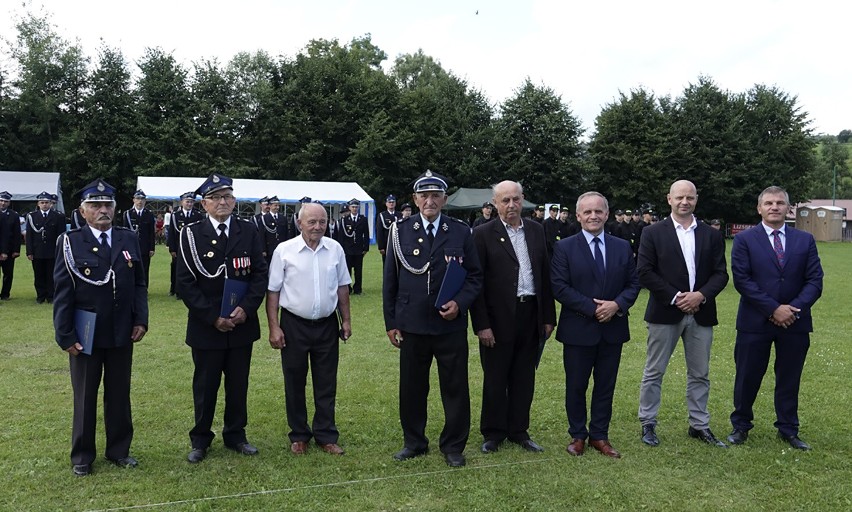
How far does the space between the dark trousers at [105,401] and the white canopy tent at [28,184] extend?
89.3ft

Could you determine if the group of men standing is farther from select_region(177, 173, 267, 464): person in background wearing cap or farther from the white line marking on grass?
the white line marking on grass

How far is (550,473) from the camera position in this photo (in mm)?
4656

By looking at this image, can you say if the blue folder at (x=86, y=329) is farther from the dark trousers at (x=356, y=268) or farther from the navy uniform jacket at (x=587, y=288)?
the dark trousers at (x=356, y=268)

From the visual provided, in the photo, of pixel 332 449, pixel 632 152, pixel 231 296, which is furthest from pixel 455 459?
pixel 632 152

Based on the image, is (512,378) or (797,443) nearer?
(797,443)

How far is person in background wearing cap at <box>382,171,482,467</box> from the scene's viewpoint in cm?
484

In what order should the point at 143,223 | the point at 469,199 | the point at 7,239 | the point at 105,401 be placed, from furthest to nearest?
1. the point at 469,199
2. the point at 143,223
3. the point at 7,239
4. the point at 105,401

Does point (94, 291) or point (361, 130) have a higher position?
point (361, 130)

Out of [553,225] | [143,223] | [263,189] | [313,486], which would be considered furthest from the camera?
[263,189]

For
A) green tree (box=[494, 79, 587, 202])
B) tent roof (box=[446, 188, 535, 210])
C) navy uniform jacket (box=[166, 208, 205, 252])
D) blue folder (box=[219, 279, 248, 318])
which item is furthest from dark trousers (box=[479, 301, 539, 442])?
green tree (box=[494, 79, 587, 202])

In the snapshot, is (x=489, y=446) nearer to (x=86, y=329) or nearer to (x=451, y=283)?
(x=451, y=283)

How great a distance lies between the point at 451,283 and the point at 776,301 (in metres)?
2.57

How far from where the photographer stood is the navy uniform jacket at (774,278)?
5168 millimetres

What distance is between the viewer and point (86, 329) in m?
4.53
